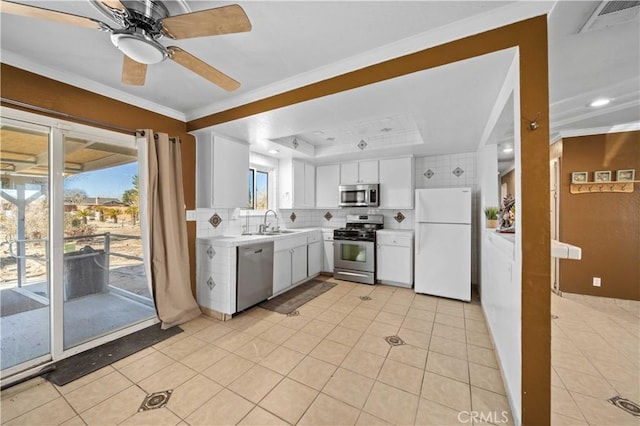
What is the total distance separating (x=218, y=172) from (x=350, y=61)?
2.06 metres

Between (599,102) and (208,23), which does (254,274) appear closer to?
(208,23)

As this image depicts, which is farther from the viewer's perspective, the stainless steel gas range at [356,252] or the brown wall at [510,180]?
the brown wall at [510,180]

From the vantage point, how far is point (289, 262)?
383 centimetres

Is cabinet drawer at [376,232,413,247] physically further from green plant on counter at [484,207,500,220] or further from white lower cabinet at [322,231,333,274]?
green plant on counter at [484,207,500,220]

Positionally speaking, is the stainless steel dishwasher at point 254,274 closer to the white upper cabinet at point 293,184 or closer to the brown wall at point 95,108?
the brown wall at point 95,108

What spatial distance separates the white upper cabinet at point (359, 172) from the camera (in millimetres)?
4523

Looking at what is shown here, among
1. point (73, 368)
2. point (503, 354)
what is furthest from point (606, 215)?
point (73, 368)

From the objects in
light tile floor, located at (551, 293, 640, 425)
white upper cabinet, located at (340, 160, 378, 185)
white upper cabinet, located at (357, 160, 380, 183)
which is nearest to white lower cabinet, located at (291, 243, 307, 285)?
white upper cabinet, located at (340, 160, 378, 185)

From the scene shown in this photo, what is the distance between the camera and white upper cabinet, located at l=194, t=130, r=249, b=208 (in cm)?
308

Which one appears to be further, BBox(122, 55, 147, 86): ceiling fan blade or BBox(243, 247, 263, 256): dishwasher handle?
BBox(243, 247, 263, 256): dishwasher handle

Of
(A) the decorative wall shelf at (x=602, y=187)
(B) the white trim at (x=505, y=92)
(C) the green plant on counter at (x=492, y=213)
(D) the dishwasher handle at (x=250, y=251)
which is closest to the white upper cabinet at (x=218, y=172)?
(D) the dishwasher handle at (x=250, y=251)

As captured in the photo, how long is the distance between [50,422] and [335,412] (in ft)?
5.75

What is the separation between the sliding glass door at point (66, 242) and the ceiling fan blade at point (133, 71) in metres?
0.92

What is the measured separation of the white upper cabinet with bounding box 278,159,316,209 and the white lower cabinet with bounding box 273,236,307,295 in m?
0.79
